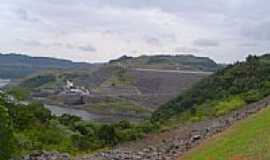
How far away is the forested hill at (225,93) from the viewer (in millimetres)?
52094

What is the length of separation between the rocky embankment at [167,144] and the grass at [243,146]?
2.63 meters

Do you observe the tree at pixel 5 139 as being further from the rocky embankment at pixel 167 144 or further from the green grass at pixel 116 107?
the green grass at pixel 116 107

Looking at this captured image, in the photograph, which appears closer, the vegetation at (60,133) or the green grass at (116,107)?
the vegetation at (60,133)

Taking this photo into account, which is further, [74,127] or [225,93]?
[225,93]

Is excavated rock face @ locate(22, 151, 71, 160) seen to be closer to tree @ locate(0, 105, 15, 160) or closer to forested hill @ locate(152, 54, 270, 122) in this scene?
tree @ locate(0, 105, 15, 160)

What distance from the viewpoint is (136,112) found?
111188 mm

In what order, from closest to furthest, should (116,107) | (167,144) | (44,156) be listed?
1. (44,156)
2. (167,144)
3. (116,107)

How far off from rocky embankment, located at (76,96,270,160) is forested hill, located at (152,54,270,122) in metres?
7.23

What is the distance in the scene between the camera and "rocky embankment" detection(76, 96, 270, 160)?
29969mm

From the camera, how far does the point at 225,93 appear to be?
202 feet

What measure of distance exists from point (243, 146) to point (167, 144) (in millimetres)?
11120

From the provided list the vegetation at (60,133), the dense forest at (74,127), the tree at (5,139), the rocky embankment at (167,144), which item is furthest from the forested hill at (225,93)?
the tree at (5,139)

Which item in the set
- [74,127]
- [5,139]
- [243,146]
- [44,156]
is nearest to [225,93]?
[74,127]

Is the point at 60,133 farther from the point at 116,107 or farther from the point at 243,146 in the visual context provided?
the point at 116,107
